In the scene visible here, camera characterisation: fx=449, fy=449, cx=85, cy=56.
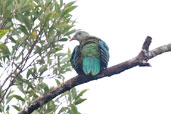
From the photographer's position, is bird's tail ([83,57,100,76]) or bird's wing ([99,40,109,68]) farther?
bird's wing ([99,40,109,68])

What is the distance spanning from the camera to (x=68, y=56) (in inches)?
228

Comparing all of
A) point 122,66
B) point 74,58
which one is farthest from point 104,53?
point 122,66

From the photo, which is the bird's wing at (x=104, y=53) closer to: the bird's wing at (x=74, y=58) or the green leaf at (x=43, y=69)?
the bird's wing at (x=74, y=58)

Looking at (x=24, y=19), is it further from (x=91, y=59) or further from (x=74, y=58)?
(x=91, y=59)

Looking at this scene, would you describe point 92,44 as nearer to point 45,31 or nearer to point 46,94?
point 45,31

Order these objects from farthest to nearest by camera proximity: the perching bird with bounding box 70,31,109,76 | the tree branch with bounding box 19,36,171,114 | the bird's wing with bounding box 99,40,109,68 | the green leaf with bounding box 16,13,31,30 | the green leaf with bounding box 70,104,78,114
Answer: the bird's wing with bounding box 99,40,109,68 → the perching bird with bounding box 70,31,109,76 → the green leaf with bounding box 70,104,78,114 → the green leaf with bounding box 16,13,31,30 → the tree branch with bounding box 19,36,171,114

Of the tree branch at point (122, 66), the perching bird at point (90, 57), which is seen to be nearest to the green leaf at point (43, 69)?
the perching bird at point (90, 57)

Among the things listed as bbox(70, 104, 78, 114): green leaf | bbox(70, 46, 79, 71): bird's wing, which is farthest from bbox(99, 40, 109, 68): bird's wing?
bbox(70, 104, 78, 114): green leaf

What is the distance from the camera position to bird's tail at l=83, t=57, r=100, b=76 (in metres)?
5.12

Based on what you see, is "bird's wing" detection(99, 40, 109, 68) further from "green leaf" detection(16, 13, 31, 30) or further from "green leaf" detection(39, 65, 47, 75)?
"green leaf" detection(16, 13, 31, 30)

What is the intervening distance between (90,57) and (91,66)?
35cm

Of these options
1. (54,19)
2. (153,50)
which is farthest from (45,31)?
(153,50)

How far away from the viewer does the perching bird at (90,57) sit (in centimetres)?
524

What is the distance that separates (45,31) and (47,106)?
2.87ft
